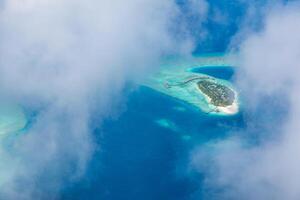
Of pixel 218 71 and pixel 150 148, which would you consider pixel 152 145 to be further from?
pixel 218 71

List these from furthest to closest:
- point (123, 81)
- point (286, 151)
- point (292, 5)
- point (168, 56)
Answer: point (292, 5), point (168, 56), point (123, 81), point (286, 151)

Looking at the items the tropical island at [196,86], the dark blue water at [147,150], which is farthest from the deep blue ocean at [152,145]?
the tropical island at [196,86]

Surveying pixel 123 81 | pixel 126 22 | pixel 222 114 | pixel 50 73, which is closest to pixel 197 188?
pixel 222 114

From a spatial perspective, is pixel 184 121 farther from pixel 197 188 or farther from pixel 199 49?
pixel 199 49

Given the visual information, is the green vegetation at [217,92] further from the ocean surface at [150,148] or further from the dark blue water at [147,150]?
the dark blue water at [147,150]

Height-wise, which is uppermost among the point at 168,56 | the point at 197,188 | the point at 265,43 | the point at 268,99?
the point at 265,43
